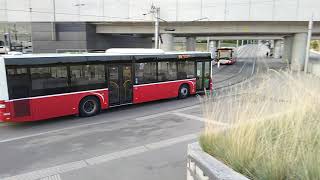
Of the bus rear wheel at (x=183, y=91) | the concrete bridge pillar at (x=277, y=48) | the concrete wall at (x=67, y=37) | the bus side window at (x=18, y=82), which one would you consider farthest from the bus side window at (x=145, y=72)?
the concrete bridge pillar at (x=277, y=48)

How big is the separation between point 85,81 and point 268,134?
8.35 m

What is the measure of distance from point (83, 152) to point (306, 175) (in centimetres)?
530

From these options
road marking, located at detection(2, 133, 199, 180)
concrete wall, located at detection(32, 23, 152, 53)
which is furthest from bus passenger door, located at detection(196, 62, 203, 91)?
concrete wall, located at detection(32, 23, 152, 53)

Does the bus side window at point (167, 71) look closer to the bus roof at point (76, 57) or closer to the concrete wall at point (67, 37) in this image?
the bus roof at point (76, 57)

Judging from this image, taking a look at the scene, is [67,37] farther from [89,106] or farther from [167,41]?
[89,106]

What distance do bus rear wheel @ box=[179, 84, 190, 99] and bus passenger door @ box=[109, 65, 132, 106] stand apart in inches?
139

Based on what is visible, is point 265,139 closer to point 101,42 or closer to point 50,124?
point 50,124

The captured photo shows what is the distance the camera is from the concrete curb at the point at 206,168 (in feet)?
11.6

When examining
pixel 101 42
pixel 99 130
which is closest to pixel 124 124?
pixel 99 130

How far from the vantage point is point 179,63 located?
14.9 meters

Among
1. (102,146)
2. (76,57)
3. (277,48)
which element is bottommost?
(102,146)

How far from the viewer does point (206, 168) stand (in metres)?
3.85

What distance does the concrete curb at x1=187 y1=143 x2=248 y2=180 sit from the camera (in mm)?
3534

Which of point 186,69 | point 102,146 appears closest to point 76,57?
point 102,146
